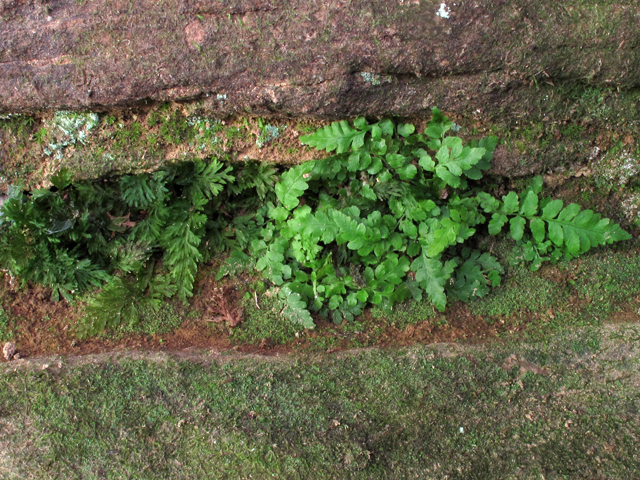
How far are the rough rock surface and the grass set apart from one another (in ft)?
5.94

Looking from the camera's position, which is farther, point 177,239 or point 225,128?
point 177,239

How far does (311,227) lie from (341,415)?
1.32 metres

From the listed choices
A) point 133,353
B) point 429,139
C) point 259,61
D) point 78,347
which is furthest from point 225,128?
point 78,347

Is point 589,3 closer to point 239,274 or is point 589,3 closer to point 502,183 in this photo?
point 502,183

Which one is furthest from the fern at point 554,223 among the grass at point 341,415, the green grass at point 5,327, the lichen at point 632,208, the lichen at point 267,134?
the green grass at point 5,327

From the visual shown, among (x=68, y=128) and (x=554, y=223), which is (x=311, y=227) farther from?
(x=68, y=128)

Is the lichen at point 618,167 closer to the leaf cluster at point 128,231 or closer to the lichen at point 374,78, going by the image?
the lichen at point 374,78

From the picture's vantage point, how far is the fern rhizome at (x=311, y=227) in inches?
132

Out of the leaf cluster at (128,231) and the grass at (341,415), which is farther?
the leaf cluster at (128,231)

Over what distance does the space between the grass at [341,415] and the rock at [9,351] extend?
0.49 m

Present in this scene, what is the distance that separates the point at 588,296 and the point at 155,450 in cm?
329

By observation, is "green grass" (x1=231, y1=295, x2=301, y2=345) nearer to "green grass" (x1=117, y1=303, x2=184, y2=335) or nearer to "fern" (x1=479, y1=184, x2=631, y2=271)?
"green grass" (x1=117, y1=303, x2=184, y2=335)

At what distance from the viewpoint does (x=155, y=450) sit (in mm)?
2707

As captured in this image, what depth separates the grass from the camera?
2615 millimetres
